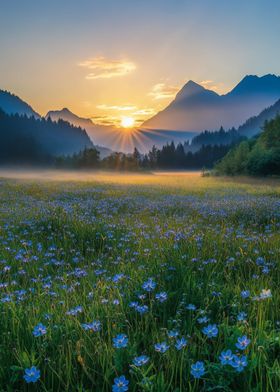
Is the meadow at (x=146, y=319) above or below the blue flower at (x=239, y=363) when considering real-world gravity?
below

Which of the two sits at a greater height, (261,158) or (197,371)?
(261,158)

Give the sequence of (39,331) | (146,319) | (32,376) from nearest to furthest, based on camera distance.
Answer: (32,376), (39,331), (146,319)

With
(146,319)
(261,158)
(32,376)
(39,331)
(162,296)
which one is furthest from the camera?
(261,158)

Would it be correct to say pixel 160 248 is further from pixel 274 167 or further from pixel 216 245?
pixel 274 167

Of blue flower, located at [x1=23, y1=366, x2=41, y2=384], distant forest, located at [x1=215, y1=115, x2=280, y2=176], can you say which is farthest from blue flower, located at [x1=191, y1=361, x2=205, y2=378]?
distant forest, located at [x1=215, y1=115, x2=280, y2=176]

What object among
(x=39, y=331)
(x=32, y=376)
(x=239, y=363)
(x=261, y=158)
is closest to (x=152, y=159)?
(x=261, y=158)

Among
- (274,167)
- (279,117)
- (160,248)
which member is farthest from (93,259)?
(279,117)

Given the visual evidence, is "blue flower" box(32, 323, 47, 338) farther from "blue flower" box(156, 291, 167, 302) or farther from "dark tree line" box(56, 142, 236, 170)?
"dark tree line" box(56, 142, 236, 170)

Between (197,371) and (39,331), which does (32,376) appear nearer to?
(39,331)

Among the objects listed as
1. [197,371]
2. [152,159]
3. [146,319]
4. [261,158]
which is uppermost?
[152,159]

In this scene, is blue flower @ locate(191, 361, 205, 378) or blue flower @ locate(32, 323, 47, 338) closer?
blue flower @ locate(191, 361, 205, 378)

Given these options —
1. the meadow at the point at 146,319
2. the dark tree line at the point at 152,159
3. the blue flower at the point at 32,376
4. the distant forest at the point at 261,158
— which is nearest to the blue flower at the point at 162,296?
the meadow at the point at 146,319

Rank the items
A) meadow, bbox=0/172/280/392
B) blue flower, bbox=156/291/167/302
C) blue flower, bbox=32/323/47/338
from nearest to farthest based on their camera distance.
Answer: meadow, bbox=0/172/280/392 < blue flower, bbox=32/323/47/338 < blue flower, bbox=156/291/167/302

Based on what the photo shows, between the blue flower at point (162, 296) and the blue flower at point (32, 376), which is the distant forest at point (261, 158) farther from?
the blue flower at point (32, 376)
